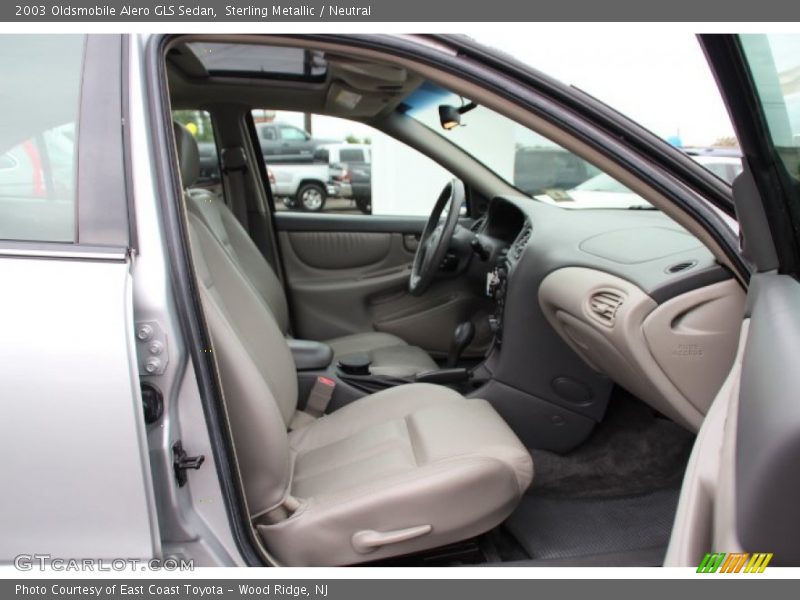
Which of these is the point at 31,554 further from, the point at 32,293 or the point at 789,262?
the point at 789,262

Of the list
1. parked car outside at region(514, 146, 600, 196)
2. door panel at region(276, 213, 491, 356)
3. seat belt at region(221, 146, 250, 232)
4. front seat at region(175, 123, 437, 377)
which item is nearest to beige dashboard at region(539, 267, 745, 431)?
front seat at region(175, 123, 437, 377)

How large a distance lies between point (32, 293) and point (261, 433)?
22.2 inches

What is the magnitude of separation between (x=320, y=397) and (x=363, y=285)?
3.90 ft

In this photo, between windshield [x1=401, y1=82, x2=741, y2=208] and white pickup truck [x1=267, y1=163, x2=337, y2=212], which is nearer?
windshield [x1=401, y1=82, x2=741, y2=208]

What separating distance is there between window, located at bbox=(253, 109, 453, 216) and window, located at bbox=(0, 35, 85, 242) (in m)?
2.23

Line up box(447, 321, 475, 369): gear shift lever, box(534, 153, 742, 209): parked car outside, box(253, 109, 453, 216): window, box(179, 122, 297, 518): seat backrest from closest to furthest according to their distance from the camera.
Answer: box(179, 122, 297, 518): seat backrest < box(534, 153, 742, 209): parked car outside < box(447, 321, 475, 369): gear shift lever < box(253, 109, 453, 216): window

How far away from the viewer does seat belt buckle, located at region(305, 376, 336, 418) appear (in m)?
2.03

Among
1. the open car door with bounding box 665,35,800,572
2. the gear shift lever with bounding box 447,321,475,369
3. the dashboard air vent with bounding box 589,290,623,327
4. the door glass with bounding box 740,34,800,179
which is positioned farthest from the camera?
the gear shift lever with bounding box 447,321,475,369

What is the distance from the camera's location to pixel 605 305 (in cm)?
157

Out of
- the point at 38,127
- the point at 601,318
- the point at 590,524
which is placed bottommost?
the point at 590,524

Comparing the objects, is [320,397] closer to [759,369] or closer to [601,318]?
[601,318]

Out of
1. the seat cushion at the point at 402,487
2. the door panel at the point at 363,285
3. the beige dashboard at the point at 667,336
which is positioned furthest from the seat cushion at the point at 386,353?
the beige dashboard at the point at 667,336

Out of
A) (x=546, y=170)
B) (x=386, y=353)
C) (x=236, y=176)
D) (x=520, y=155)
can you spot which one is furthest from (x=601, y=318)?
(x=520, y=155)

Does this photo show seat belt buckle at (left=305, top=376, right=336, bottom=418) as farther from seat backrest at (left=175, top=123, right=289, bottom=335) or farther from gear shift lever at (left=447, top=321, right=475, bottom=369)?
gear shift lever at (left=447, top=321, right=475, bottom=369)
